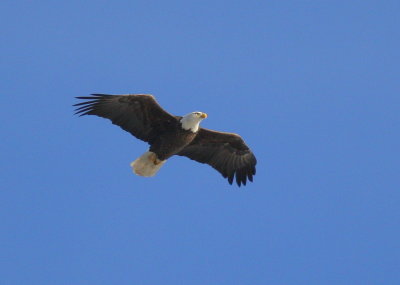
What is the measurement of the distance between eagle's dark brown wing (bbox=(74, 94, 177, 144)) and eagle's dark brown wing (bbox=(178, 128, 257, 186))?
3.08ft

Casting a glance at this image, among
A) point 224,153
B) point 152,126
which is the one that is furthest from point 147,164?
point 224,153

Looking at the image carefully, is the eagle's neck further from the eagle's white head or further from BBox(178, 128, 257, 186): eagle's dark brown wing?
BBox(178, 128, 257, 186): eagle's dark brown wing

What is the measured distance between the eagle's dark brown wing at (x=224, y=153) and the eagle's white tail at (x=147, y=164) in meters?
0.61

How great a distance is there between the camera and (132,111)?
19.4 m

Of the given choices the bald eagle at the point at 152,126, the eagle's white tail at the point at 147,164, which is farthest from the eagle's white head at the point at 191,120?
the eagle's white tail at the point at 147,164

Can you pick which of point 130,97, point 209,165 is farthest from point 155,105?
point 209,165

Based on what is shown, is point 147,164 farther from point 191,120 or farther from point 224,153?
point 224,153

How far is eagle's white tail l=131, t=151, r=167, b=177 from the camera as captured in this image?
19.8m

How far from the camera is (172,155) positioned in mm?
19750

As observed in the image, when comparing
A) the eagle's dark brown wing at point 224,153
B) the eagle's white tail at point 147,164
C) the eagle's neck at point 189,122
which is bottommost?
the eagle's white tail at point 147,164

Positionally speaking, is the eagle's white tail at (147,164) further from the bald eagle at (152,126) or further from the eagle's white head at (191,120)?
the eagle's white head at (191,120)

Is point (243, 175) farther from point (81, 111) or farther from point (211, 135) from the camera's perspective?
point (81, 111)

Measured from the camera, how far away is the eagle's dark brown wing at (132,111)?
19.2 metres

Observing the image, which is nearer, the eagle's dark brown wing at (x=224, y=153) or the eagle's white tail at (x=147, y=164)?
the eagle's white tail at (x=147, y=164)
